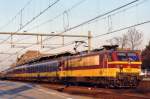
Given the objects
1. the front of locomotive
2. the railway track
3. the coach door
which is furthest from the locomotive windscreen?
the railway track

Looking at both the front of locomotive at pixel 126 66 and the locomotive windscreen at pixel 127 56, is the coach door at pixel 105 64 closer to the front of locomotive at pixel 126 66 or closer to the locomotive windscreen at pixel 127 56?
the front of locomotive at pixel 126 66

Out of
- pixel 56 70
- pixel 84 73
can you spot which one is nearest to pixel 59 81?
pixel 56 70

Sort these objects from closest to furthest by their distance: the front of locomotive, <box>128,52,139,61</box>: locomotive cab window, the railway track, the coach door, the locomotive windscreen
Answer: the railway track
the front of locomotive
the coach door
the locomotive windscreen
<box>128,52,139,61</box>: locomotive cab window

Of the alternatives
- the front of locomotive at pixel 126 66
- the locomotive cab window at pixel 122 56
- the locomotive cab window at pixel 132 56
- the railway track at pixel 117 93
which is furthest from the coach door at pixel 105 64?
the locomotive cab window at pixel 132 56

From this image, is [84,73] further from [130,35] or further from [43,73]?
[130,35]

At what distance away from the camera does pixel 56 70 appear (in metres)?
39.8

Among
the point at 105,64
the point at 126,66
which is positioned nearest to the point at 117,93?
the point at 105,64

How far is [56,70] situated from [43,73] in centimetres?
599

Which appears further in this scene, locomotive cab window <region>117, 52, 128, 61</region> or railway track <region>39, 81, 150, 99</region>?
locomotive cab window <region>117, 52, 128, 61</region>

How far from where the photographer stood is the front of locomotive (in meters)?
27.8

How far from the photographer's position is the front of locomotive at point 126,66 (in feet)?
91.2

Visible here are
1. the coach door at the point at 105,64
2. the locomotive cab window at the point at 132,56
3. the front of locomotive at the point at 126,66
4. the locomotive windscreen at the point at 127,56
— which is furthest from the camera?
the locomotive cab window at the point at 132,56

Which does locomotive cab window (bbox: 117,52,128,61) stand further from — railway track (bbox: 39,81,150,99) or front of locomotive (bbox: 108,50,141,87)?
railway track (bbox: 39,81,150,99)

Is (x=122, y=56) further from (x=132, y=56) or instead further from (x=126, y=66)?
(x=132, y=56)
